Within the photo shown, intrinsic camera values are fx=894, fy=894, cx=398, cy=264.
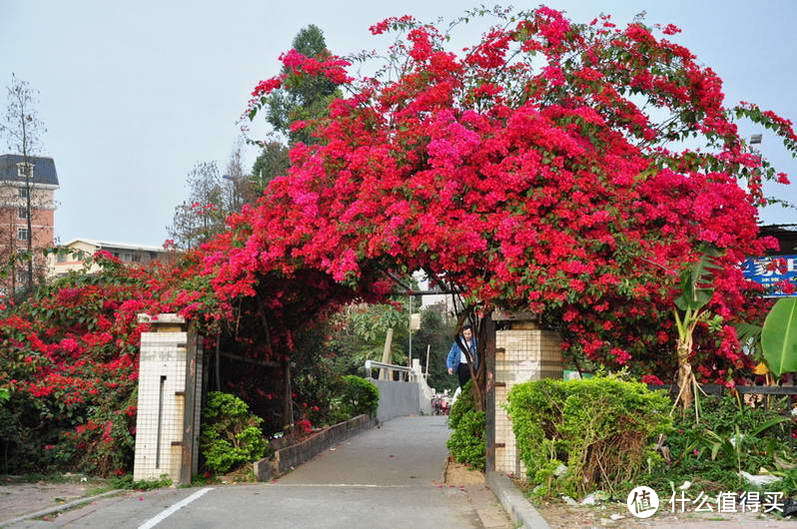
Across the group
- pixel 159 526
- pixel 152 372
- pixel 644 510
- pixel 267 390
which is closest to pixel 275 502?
pixel 159 526

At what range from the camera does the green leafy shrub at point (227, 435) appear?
39.2 ft

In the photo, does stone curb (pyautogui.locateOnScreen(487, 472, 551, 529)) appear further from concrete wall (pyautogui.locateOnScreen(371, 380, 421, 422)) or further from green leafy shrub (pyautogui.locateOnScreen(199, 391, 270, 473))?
concrete wall (pyautogui.locateOnScreen(371, 380, 421, 422))

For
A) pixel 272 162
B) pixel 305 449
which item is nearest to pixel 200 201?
pixel 272 162

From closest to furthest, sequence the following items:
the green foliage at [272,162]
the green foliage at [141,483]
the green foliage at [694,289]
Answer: the green foliage at [694,289], the green foliage at [141,483], the green foliage at [272,162]

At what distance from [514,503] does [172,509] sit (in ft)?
11.5

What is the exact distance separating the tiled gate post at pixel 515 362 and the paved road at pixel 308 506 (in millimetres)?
802

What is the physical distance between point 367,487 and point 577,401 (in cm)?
364

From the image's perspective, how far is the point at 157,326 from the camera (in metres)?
12.1

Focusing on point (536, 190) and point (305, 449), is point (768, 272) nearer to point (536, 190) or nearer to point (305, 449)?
point (536, 190)

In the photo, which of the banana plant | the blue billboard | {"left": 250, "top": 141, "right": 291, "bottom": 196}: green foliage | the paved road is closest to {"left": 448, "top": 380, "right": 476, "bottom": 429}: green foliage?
the paved road

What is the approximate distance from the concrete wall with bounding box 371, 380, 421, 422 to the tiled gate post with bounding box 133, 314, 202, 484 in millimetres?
12985

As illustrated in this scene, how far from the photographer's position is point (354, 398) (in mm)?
22219

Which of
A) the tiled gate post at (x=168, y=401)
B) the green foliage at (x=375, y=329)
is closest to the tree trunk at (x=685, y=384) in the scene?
the tiled gate post at (x=168, y=401)

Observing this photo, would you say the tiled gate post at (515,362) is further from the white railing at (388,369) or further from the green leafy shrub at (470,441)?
the white railing at (388,369)
